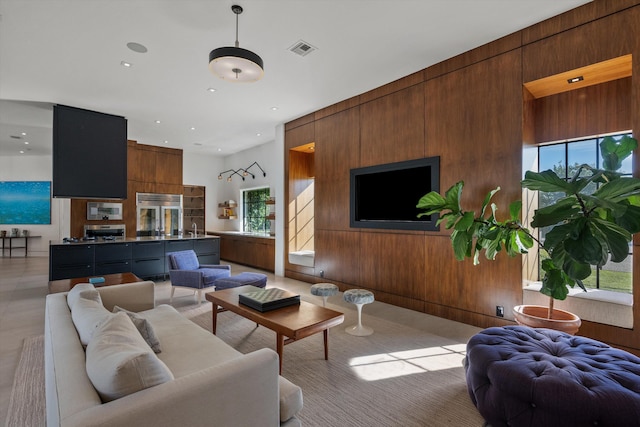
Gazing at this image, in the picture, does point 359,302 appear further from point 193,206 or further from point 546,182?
point 193,206

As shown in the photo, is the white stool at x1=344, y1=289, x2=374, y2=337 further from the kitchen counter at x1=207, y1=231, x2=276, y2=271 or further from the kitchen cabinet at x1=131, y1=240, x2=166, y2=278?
the kitchen cabinet at x1=131, y1=240, x2=166, y2=278

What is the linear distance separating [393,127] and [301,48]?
5.74ft

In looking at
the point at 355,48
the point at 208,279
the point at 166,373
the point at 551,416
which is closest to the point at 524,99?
the point at 355,48

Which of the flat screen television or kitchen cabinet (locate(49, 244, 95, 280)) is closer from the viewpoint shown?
the flat screen television

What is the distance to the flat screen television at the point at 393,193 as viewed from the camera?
4.27 m

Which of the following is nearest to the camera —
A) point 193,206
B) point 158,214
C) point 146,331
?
point 146,331

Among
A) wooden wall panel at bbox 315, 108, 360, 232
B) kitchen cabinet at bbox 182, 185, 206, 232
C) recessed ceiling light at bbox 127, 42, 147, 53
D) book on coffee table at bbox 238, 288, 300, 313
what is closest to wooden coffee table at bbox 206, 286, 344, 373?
book on coffee table at bbox 238, 288, 300, 313

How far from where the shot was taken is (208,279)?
4.66 meters

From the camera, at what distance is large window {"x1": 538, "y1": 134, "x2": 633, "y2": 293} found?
3.26 m

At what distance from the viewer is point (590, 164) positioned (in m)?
3.48

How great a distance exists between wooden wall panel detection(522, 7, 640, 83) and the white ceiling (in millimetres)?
267

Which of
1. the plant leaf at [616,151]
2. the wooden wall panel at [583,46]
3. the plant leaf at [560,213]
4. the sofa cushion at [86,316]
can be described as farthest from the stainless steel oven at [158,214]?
the plant leaf at [616,151]

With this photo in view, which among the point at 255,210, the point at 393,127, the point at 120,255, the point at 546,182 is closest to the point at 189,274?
the point at 120,255

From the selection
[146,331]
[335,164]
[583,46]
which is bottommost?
[146,331]
